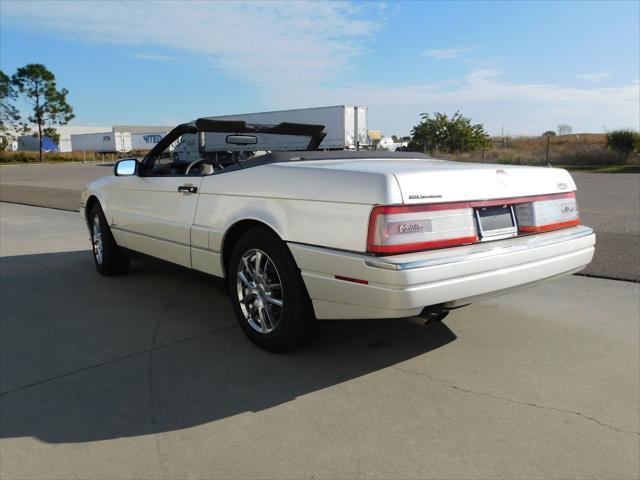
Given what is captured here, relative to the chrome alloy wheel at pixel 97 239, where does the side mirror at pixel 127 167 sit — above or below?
above

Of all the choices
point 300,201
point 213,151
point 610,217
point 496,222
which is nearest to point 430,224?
point 496,222

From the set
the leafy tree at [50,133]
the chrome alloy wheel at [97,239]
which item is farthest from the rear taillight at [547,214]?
the leafy tree at [50,133]

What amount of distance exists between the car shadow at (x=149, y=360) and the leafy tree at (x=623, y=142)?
28.0 metres

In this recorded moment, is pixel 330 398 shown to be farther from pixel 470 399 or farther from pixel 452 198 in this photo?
pixel 452 198

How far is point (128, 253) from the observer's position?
5191 millimetres

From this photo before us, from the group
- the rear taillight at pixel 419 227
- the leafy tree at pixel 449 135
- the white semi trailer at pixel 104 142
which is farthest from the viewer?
the white semi trailer at pixel 104 142

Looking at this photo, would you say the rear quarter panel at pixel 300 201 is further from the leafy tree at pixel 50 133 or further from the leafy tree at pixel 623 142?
the leafy tree at pixel 50 133

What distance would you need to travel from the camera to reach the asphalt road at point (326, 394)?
2.38m

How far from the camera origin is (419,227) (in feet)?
9.27

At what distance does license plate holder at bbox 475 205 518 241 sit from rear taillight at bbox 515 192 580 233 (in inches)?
2.8

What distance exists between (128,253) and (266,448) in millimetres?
3238

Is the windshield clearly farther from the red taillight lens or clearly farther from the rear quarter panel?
the red taillight lens

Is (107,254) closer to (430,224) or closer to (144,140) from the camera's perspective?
(430,224)

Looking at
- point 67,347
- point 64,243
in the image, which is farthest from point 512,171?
point 64,243
